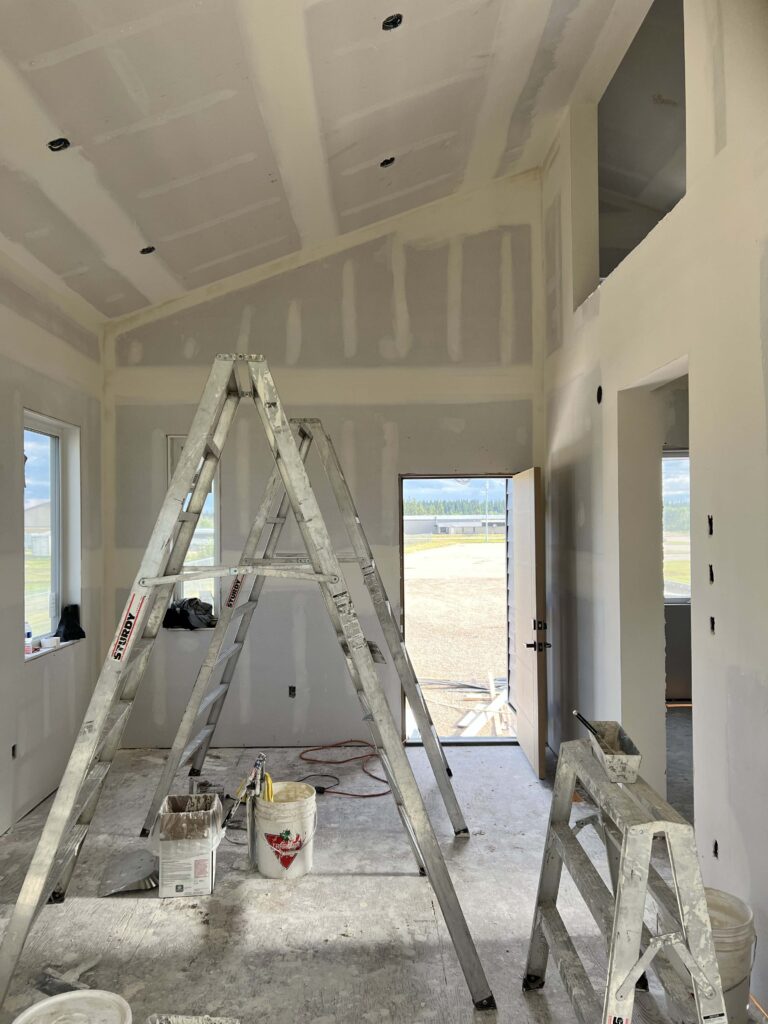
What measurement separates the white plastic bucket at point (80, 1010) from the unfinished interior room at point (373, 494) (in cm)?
1

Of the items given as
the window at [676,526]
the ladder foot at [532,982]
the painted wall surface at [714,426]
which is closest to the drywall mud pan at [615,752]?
the painted wall surface at [714,426]

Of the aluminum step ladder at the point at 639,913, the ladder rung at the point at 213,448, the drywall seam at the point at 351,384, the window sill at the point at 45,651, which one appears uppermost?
the drywall seam at the point at 351,384

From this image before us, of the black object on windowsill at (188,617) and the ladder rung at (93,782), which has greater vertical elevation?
the black object on windowsill at (188,617)

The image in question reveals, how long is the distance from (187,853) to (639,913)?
6.70 ft

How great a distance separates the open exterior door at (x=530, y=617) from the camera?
436 cm

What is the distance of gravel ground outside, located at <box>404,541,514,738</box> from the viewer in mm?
7124

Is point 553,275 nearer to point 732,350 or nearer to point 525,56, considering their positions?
point 525,56

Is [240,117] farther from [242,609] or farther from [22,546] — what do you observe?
[22,546]

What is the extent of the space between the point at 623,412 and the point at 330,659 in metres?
2.67

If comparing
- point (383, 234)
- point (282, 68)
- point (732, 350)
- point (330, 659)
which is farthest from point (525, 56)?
point (330, 659)

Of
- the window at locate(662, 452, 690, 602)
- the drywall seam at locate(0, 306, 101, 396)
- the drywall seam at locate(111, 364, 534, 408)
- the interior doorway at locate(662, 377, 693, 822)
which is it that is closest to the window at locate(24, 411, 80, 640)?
the drywall seam at locate(0, 306, 101, 396)

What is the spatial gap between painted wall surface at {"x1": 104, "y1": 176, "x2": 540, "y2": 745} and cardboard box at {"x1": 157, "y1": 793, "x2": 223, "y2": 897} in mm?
1992

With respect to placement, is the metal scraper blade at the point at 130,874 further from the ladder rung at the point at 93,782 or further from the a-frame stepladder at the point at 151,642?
the ladder rung at the point at 93,782

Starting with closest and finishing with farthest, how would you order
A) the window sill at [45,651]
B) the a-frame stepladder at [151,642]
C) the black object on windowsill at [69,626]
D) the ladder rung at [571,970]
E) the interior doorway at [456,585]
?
the ladder rung at [571,970] < the a-frame stepladder at [151,642] < the window sill at [45,651] < the black object on windowsill at [69,626] < the interior doorway at [456,585]
